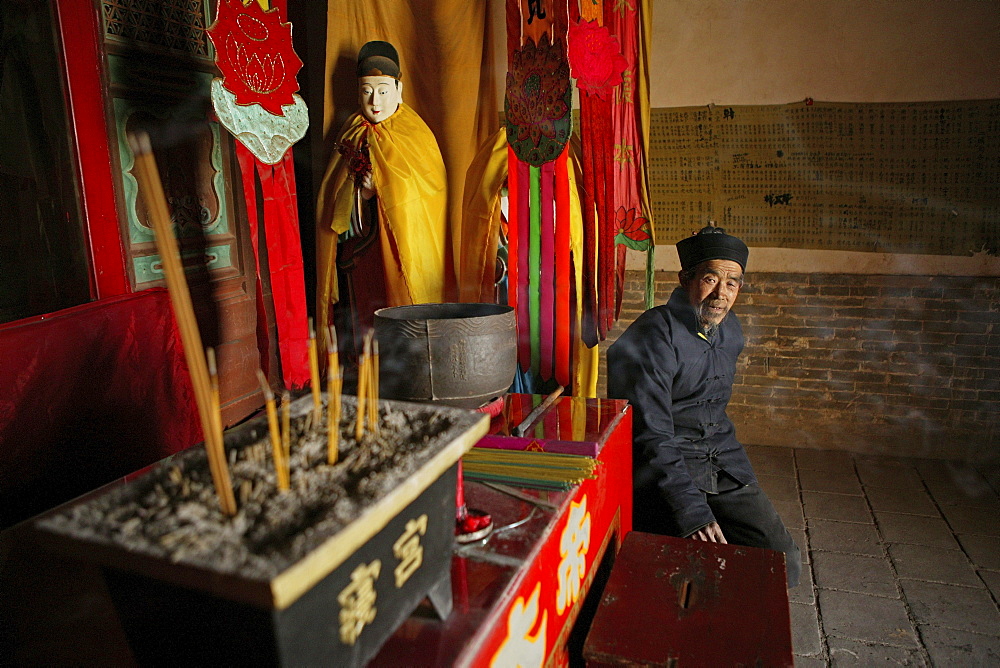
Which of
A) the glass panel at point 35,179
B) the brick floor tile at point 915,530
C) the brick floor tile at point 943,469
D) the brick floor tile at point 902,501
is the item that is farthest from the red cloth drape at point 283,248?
the brick floor tile at point 943,469

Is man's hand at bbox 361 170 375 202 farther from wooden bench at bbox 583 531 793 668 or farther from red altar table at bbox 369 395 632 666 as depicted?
wooden bench at bbox 583 531 793 668

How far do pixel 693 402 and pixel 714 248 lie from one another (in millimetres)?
631

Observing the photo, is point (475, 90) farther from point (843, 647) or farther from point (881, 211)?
point (843, 647)

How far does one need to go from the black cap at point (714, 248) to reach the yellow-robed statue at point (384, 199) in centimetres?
138

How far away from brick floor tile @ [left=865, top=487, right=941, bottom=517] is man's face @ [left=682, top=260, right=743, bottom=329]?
2.00 meters

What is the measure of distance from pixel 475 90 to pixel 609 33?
1266 mm

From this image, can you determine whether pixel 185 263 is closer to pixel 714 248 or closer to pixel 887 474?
pixel 714 248

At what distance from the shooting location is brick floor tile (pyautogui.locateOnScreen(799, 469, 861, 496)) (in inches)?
155

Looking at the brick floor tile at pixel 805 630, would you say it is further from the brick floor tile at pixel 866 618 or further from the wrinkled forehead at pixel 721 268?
the wrinkled forehead at pixel 721 268

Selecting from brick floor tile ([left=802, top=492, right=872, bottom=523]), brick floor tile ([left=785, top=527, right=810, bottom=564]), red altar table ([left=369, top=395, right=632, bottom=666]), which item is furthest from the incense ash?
brick floor tile ([left=802, top=492, right=872, bottom=523])

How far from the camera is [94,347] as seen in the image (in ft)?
6.73

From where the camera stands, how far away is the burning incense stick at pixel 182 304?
787 mm

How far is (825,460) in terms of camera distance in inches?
172

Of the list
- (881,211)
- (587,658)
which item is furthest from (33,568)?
(881,211)
